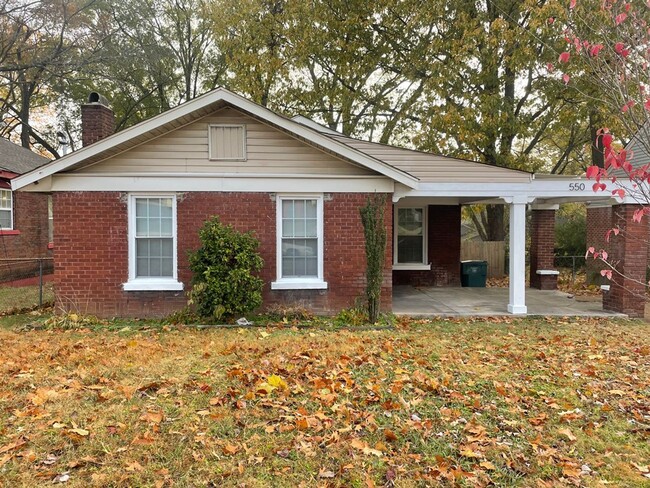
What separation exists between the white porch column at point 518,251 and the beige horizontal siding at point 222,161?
13.5 ft

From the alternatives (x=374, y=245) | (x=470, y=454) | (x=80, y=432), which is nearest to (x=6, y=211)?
(x=374, y=245)

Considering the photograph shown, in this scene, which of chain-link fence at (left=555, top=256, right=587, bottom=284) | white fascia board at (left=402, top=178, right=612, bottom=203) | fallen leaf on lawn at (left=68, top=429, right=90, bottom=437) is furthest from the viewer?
chain-link fence at (left=555, top=256, right=587, bottom=284)

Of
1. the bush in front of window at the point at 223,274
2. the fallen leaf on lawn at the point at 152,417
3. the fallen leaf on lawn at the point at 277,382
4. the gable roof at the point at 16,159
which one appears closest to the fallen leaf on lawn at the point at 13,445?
the fallen leaf on lawn at the point at 152,417

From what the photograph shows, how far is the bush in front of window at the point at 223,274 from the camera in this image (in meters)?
8.83

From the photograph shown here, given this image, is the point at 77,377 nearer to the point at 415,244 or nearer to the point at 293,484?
the point at 293,484

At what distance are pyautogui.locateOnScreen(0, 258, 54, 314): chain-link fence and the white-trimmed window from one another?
1.29 meters

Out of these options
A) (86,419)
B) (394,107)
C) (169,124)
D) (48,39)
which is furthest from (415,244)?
(48,39)

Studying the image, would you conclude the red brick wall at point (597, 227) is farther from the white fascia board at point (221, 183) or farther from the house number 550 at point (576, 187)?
the white fascia board at point (221, 183)

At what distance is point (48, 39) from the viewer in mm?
21750

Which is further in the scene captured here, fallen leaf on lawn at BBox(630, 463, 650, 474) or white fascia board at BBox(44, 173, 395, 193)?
white fascia board at BBox(44, 173, 395, 193)

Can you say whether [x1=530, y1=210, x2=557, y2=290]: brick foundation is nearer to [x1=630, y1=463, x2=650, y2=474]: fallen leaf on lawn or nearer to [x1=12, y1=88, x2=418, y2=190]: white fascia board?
[x1=12, y1=88, x2=418, y2=190]: white fascia board

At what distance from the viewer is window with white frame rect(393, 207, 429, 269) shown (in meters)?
14.9

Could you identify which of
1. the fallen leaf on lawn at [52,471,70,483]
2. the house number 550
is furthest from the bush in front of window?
the house number 550

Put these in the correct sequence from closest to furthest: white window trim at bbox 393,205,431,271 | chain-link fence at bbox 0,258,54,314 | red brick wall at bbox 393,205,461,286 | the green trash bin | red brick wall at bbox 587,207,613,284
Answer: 1. chain-link fence at bbox 0,258,54,314
2. white window trim at bbox 393,205,431,271
3. red brick wall at bbox 393,205,461,286
4. the green trash bin
5. red brick wall at bbox 587,207,613,284
